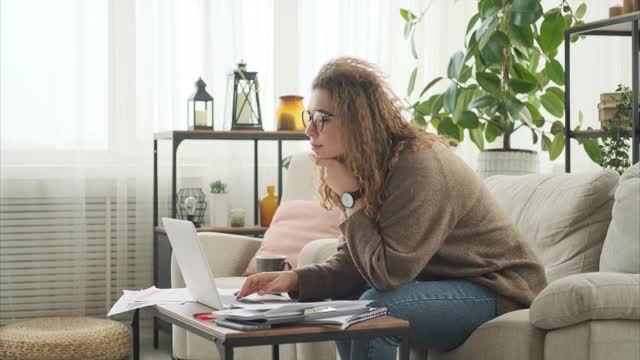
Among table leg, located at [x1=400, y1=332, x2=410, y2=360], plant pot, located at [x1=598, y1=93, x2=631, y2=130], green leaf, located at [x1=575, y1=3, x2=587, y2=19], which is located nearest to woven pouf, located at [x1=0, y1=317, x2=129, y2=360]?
plant pot, located at [x1=598, y1=93, x2=631, y2=130]

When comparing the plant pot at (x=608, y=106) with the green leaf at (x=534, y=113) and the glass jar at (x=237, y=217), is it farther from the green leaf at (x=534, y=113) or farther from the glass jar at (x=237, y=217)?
the glass jar at (x=237, y=217)

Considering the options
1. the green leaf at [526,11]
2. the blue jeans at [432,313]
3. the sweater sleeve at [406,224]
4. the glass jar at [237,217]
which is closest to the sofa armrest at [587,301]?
the blue jeans at [432,313]

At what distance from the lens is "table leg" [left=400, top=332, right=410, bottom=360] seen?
5.96 ft

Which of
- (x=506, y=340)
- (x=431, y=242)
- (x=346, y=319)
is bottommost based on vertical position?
(x=506, y=340)

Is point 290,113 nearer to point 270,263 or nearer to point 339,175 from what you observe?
point 270,263

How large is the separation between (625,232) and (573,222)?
237 millimetres

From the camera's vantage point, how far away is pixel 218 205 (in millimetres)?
4672

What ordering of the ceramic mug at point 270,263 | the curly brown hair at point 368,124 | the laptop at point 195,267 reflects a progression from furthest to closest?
the ceramic mug at point 270,263
the curly brown hair at point 368,124
the laptop at point 195,267

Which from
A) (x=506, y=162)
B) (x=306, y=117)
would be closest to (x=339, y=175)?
(x=306, y=117)

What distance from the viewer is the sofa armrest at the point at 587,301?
81.3 inches

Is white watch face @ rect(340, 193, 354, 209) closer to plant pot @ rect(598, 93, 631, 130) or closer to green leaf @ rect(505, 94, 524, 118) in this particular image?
plant pot @ rect(598, 93, 631, 130)

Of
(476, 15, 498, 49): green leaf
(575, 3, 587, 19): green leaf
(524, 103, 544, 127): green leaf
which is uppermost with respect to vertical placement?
(575, 3, 587, 19): green leaf

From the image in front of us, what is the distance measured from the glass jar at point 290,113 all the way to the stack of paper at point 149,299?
237cm

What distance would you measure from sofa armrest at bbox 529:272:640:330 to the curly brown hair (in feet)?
1.44
